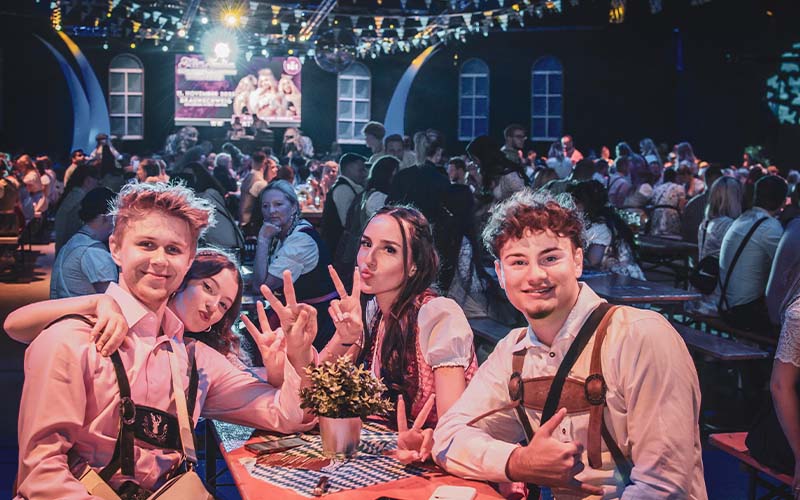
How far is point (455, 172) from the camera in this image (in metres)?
9.45

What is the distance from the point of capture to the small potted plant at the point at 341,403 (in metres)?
2.57

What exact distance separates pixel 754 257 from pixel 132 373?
4888 mm

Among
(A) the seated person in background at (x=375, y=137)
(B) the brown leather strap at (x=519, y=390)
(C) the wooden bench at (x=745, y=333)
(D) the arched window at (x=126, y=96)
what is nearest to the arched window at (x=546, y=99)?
(D) the arched window at (x=126, y=96)

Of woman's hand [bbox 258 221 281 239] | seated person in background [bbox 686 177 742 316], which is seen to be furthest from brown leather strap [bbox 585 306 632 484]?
seated person in background [bbox 686 177 742 316]

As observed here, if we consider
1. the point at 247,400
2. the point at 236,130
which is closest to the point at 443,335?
the point at 247,400

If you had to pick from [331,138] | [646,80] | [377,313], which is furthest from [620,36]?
[377,313]

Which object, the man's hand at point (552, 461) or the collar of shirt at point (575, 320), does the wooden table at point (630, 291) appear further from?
the man's hand at point (552, 461)

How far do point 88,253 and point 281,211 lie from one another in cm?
117

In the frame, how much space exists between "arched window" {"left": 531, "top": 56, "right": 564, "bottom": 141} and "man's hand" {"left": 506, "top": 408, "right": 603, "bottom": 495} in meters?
19.4

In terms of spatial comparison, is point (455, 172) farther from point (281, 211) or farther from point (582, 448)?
point (582, 448)

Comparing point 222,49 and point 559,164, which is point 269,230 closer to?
point 559,164

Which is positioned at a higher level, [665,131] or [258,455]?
[665,131]

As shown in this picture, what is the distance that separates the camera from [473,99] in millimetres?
21719

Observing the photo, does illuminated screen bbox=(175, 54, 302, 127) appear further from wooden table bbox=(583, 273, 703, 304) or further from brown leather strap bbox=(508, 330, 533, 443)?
brown leather strap bbox=(508, 330, 533, 443)
